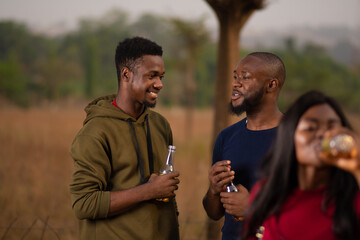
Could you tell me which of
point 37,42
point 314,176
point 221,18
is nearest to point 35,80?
point 37,42

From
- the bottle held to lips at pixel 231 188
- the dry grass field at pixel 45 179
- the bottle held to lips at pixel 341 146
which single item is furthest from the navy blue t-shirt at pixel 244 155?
the dry grass field at pixel 45 179

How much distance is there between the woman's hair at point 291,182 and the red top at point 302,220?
0.02 metres

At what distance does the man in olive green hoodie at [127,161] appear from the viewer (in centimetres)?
209

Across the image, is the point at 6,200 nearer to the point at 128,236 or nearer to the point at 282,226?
the point at 128,236

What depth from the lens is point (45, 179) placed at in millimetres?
6531

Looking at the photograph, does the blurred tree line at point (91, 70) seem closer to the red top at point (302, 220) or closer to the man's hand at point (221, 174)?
the man's hand at point (221, 174)

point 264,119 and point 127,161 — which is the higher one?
point 264,119

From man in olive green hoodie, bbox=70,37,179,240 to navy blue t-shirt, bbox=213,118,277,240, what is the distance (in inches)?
12.5

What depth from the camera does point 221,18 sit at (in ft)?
12.5

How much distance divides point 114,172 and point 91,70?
746 inches

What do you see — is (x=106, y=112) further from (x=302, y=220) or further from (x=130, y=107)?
(x=302, y=220)

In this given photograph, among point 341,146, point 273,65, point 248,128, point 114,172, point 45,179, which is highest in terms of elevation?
point 273,65

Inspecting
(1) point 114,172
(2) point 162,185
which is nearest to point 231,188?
(2) point 162,185

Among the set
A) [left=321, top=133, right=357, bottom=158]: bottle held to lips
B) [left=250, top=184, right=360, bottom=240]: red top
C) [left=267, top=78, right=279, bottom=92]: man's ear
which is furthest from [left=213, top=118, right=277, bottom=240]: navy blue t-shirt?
[left=321, top=133, right=357, bottom=158]: bottle held to lips
